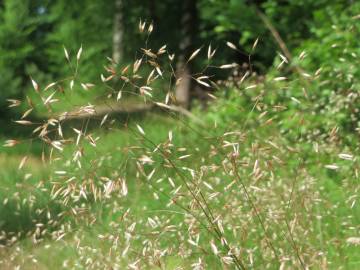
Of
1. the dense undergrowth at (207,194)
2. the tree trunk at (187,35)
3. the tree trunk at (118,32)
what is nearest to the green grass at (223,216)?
the dense undergrowth at (207,194)

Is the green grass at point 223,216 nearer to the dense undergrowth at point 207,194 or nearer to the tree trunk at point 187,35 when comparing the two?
the dense undergrowth at point 207,194

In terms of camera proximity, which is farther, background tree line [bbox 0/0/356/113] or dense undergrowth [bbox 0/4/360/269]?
background tree line [bbox 0/0/356/113]

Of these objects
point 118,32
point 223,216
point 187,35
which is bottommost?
point 118,32

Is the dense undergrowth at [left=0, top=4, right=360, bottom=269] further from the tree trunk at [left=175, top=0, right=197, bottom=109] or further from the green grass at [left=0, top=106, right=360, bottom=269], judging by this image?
the tree trunk at [left=175, top=0, right=197, bottom=109]

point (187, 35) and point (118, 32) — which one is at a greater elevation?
point (187, 35)

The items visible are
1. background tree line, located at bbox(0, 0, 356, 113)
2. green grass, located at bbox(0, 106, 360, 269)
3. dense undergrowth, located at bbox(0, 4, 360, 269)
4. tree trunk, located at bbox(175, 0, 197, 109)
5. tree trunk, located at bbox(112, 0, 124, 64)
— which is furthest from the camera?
tree trunk, located at bbox(112, 0, 124, 64)

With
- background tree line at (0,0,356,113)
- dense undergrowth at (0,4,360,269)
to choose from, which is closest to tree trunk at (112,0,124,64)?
background tree line at (0,0,356,113)

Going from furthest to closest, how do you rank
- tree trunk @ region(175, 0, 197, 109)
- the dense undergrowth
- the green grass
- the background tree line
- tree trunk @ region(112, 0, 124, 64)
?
1. tree trunk @ region(112, 0, 124, 64)
2. the background tree line
3. tree trunk @ region(175, 0, 197, 109)
4. the green grass
5. the dense undergrowth

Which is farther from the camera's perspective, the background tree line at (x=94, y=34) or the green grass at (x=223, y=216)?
the background tree line at (x=94, y=34)

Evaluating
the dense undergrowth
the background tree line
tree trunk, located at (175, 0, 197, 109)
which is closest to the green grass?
the dense undergrowth

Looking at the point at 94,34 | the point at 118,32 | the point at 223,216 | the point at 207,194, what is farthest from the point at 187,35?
the point at 223,216

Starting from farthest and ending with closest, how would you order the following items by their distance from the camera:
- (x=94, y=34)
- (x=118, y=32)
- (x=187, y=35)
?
(x=94, y=34) < (x=118, y=32) < (x=187, y=35)

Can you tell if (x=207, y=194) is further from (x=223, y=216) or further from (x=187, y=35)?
(x=187, y=35)

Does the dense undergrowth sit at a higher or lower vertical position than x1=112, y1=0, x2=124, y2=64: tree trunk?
higher
